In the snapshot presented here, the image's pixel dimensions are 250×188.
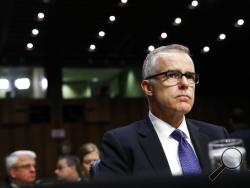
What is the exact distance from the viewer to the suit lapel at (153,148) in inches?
71.2

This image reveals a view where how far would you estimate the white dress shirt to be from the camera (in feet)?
6.02

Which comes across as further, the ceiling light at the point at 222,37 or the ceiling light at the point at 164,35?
the ceiling light at the point at 222,37

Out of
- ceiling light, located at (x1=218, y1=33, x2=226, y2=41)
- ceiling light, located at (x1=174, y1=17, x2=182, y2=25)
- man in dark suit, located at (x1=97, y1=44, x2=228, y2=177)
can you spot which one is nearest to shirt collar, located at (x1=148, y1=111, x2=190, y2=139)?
man in dark suit, located at (x1=97, y1=44, x2=228, y2=177)

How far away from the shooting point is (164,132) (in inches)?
76.4

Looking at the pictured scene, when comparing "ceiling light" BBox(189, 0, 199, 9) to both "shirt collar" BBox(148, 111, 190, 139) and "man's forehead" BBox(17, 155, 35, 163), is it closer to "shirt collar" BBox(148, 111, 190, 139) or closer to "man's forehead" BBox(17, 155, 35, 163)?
"man's forehead" BBox(17, 155, 35, 163)

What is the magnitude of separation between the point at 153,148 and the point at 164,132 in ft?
0.38

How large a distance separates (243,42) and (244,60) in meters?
0.99

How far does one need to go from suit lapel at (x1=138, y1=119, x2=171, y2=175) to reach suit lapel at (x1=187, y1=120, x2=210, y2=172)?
5.5 inches

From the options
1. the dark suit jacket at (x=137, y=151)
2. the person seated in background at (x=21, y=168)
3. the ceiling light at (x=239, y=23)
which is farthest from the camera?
the ceiling light at (x=239, y=23)

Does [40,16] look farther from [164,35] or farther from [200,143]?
[200,143]

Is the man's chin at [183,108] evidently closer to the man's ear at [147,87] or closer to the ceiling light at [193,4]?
the man's ear at [147,87]

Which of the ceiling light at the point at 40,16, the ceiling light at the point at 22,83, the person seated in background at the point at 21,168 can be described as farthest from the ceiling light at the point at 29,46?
the person seated in background at the point at 21,168

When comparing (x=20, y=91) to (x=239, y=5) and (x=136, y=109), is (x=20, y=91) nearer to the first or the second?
(x=136, y=109)

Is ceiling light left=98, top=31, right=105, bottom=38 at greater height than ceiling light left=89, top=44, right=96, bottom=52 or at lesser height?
greater
